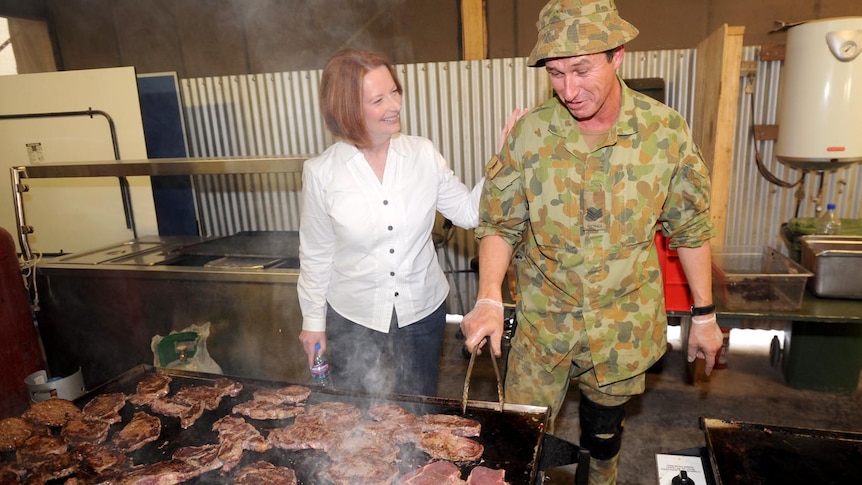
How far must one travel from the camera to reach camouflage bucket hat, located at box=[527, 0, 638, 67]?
179 cm

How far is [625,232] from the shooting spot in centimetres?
208

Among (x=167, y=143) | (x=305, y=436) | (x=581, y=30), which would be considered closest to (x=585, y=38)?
(x=581, y=30)

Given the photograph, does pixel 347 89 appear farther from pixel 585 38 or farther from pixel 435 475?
pixel 435 475

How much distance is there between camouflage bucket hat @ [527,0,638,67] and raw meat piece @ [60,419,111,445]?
7.25ft

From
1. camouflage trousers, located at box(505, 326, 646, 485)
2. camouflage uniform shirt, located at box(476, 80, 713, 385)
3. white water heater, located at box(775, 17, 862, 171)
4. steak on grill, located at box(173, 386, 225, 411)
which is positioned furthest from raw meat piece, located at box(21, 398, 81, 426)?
white water heater, located at box(775, 17, 862, 171)

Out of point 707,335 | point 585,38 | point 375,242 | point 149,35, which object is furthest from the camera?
point 149,35

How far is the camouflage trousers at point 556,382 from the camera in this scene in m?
2.24

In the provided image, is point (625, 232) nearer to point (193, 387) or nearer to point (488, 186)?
point (488, 186)

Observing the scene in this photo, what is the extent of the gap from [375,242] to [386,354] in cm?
59

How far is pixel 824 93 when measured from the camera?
3.66 metres

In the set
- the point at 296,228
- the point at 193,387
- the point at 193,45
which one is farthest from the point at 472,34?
the point at 193,387

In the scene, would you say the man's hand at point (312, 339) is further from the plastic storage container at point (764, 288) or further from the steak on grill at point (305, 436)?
the plastic storage container at point (764, 288)

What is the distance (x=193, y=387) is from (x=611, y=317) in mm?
1875

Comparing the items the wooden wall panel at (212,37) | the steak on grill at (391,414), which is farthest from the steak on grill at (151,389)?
the wooden wall panel at (212,37)
